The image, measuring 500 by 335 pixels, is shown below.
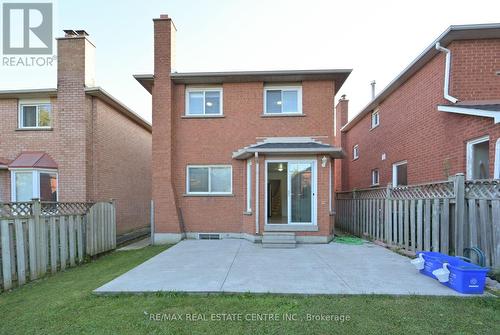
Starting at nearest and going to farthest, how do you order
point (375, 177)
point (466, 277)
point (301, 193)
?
point (466, 277) → point (301, 193) → point (375, 177)

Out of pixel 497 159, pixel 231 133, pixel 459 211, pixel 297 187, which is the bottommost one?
pixel 459 211

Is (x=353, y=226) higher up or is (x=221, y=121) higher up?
(x=221, y=121)

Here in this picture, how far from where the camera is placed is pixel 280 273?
5.96 m

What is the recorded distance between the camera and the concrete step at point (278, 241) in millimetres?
8875

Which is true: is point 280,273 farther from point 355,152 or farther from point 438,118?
point 355,152

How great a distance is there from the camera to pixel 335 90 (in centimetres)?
1131

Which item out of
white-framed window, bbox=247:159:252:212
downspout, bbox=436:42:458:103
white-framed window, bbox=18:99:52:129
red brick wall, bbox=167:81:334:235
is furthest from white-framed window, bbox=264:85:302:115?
white-framed window, bbox=18:99:52:129

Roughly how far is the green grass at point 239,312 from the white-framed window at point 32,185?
21.4ft

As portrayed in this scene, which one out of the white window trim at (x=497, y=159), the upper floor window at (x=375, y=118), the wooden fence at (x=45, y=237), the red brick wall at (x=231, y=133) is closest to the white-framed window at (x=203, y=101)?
the red brick wall at (x=231, y=133)

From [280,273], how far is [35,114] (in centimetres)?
1182

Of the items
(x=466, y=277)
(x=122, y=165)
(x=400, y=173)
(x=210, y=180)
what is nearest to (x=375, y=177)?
(x=400, y=173)

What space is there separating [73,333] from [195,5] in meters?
13.4

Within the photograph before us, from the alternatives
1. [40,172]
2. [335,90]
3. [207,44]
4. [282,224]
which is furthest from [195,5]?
[282,224]

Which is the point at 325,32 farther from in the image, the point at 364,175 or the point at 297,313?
the point at 297,313
